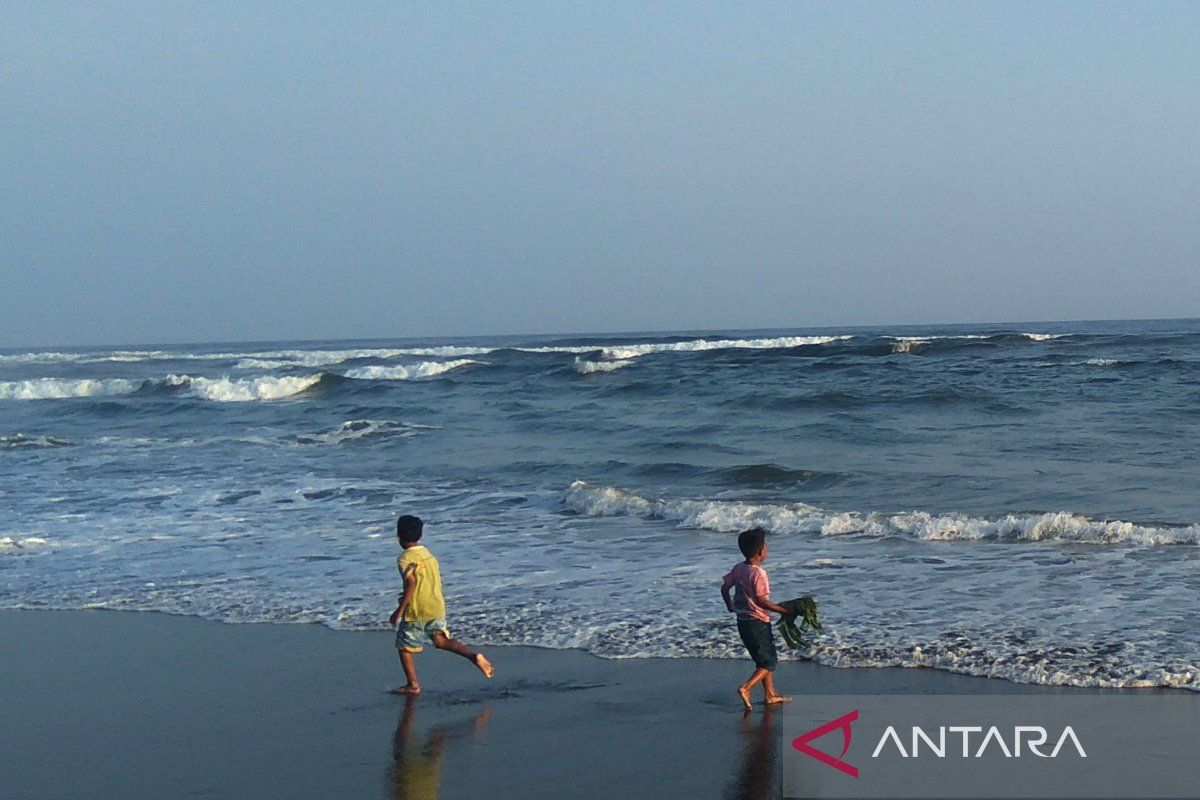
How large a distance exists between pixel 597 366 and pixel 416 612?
2981 centimetres

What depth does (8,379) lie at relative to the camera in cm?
4769

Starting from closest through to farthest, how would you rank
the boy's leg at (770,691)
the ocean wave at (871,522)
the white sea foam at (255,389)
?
the boy's leg at (770,691) → the ocean wave at (871,522) → the white sea foam at (255,389)

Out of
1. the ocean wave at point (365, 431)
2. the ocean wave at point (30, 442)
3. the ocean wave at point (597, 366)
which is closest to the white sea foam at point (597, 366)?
the ocean wave at point (597, 366)

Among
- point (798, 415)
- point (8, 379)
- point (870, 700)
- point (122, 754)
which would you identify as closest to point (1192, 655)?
point (870, 700)

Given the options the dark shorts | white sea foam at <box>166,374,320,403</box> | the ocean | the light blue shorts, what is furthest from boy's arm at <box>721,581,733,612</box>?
white sea foam at <box>166,374,320,403</box>

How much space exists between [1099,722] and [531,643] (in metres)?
3.52

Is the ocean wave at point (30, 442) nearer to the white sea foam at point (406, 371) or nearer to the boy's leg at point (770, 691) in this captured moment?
the white sea foam at point (406, 371)

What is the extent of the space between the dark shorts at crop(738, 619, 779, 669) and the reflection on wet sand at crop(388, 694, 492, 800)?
4.67 feet

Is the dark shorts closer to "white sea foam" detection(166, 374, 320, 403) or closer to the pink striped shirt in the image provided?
the pink striped shirt

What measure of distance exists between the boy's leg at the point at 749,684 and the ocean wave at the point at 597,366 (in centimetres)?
2847

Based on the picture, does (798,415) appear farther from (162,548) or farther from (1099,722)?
(1099,722)

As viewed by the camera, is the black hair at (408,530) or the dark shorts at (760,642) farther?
the black hair at (408,530)

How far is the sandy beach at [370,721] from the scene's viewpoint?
5.12 metres

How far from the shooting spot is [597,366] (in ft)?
119
